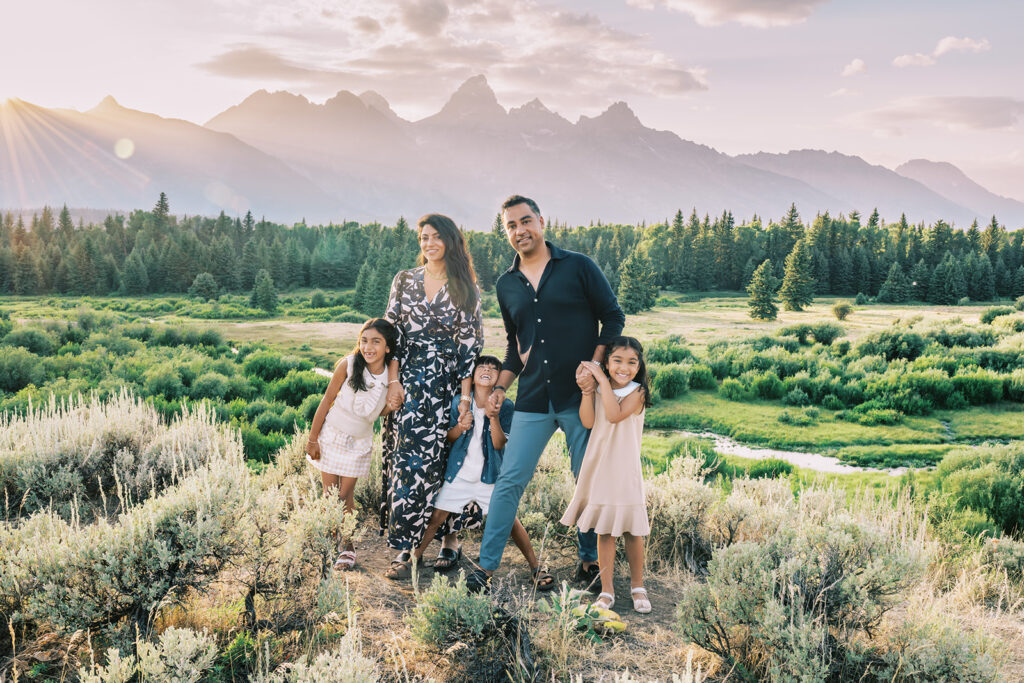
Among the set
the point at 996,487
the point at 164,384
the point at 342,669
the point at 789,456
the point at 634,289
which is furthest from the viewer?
the point at 634,289

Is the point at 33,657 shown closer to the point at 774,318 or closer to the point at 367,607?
the point at 367,607

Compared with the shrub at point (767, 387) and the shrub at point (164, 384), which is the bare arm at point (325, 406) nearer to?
the shrub at point (164, 384)

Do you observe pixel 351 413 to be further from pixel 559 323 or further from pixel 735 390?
pixel 735 390

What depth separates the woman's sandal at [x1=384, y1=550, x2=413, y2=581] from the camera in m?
4.15

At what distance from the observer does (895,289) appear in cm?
5628

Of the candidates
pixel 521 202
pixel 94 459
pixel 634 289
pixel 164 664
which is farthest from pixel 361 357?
pixel 634 289

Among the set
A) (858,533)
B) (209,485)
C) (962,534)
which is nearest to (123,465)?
(209,485)

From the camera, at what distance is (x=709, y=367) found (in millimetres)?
18859

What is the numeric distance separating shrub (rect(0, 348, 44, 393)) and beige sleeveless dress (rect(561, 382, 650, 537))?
560 inches

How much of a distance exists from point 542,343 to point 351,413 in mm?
1607

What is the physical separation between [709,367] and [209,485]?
1729cm

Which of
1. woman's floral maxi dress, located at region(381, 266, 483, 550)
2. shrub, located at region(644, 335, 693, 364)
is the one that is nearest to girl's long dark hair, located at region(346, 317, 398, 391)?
woman's floral maxi dress, located at region(381, 266, 483, 550)

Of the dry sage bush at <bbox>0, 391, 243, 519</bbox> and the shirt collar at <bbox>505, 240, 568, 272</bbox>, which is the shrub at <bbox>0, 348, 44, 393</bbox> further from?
the shirt collar at <bbox>505, 240, 568, 272</bbox>

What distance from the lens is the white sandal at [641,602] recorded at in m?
3.82
